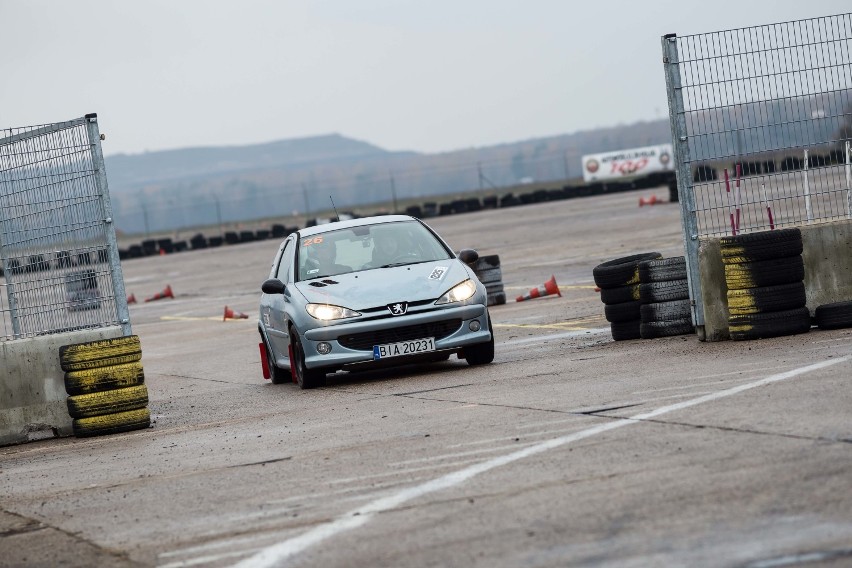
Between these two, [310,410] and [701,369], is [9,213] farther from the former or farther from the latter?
[701,369]

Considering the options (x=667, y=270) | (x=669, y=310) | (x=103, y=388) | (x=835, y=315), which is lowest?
(x=835, y=315)

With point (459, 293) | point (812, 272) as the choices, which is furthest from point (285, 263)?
point (812, 272)

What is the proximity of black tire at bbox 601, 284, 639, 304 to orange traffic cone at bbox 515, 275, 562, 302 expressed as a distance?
270 inches

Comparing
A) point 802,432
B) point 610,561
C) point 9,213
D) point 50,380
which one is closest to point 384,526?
point 610,561

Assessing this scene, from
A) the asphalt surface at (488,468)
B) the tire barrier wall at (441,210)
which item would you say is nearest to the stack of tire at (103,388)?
the asphalt surface at (488,468)

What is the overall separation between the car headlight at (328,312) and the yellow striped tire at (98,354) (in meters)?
1.91

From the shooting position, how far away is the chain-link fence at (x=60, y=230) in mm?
12102

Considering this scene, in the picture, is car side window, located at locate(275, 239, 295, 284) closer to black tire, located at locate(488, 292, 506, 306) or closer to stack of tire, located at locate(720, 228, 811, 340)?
stack of tire, located at locate(720, 228, 811, 340)

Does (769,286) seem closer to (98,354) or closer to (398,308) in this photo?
(398,308)

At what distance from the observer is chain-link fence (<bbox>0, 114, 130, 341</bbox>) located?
476 inches

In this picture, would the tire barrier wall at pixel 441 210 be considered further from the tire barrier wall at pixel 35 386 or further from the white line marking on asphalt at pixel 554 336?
the tire barrier wall at pixel 35 386

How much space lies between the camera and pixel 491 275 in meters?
21.0

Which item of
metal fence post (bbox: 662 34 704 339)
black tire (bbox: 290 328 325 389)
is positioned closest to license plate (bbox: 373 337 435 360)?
black tire (bbox: 290 328 325 389)

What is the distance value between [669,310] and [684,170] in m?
1.37
